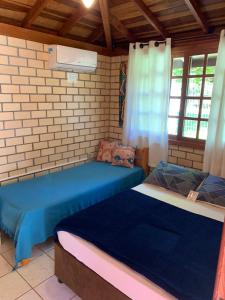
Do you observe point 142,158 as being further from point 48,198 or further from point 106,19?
point 106,19

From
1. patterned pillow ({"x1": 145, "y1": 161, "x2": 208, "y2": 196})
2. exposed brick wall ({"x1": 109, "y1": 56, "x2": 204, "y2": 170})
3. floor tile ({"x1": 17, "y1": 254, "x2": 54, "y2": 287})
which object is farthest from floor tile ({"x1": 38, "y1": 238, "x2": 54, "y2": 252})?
exposed brick wall ({"x1": 109, "y1": 56, "x2": 204, "y2": 170})

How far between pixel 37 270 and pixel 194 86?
2.76 metres

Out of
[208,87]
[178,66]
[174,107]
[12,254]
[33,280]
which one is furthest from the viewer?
[174,107]

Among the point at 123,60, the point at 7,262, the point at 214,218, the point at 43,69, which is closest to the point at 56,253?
the point at 7,262

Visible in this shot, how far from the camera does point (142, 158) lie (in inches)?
136

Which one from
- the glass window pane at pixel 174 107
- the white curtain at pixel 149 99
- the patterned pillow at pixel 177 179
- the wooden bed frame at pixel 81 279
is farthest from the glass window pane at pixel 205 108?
the wooden bed frame at pixel 81 279

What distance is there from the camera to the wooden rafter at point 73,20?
8.91 feet

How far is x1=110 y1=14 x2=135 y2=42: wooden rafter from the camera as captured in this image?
121 inches

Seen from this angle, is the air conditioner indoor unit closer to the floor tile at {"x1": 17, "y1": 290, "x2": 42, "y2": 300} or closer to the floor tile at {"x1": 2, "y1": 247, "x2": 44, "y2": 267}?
the floor tile at {"x1": 2, "y1": 247, "x2": 44, "y2": 267}

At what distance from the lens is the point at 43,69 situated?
9.52 ft

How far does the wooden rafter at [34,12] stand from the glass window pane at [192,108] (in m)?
2.04

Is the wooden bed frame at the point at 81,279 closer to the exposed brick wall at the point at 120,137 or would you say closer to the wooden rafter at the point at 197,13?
the exposed brick wall at the point at 120,137

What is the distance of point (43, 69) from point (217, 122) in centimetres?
221

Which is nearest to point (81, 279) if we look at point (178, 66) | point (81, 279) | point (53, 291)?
point (81, 279)
